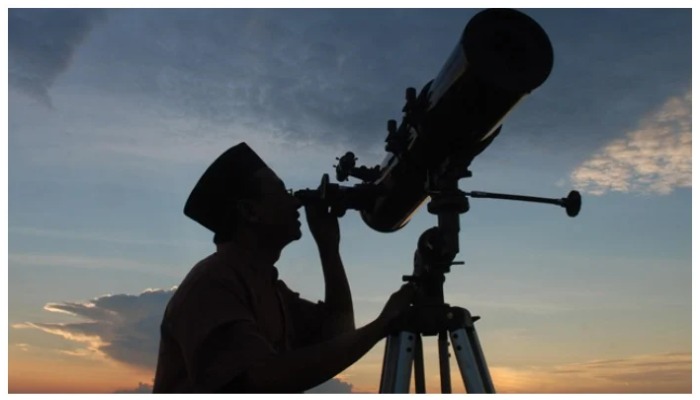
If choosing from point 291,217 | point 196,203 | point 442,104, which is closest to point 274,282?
point 291,217

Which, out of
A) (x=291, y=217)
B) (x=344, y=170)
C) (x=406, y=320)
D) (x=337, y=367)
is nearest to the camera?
(x=337, y=367)

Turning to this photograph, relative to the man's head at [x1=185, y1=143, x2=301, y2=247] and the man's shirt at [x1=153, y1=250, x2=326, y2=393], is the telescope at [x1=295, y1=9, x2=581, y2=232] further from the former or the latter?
the man's shirt at [x1=153, y1=250, x2=326, y2=393]

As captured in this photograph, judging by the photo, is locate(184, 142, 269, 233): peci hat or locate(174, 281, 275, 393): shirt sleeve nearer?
locate(174, 281, 275, 393): shirt sleeve

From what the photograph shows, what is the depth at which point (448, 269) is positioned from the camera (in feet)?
10.9

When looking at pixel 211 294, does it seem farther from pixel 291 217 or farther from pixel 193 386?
pixel 291 217

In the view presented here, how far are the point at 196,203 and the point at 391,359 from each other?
1434mm

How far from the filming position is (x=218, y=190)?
386cm

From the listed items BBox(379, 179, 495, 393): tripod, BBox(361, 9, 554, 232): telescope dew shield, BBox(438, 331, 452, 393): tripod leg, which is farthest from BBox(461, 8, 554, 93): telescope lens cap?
BBox(438, 331, 452, 393): tripod leg

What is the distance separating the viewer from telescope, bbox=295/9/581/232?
123 inches

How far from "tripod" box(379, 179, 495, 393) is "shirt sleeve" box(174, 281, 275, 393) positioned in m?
0.67

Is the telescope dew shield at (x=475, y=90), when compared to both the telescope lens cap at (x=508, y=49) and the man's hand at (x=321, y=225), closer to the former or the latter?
the telescope lens cap at (x=508, y=49)

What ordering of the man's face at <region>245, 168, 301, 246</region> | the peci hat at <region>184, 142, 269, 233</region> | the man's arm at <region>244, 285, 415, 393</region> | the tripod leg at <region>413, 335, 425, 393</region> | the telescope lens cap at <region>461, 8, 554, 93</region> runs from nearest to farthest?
the man's arm at <region>244, 285, 415, 393</region> < the telescope lens cap at <region>461, 8, 554, 93</region> < the tripod leg at <region>413, 335, 425, 393</region> < the man's face at <region>245, 168, 301, 246</region> < the peci hat at <region>184, 142, 269, 233</region>

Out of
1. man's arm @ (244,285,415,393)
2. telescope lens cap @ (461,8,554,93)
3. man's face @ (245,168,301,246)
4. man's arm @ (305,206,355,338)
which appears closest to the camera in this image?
man's arm @ (244,285,415,393)

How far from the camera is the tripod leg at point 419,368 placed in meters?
3.30
